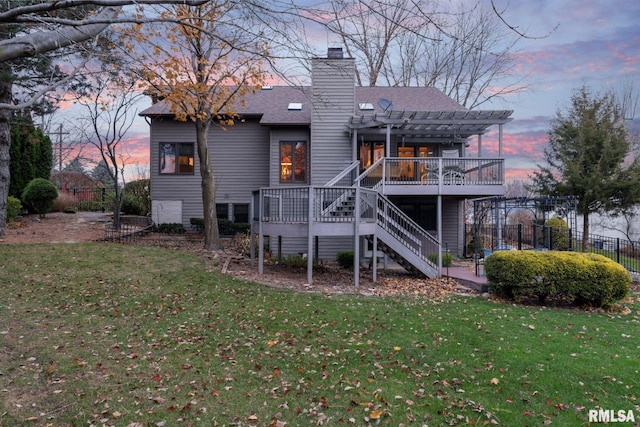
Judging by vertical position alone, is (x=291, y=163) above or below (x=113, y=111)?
below

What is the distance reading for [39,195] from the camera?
56.2 feet

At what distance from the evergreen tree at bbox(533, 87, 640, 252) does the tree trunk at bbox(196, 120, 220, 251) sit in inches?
577

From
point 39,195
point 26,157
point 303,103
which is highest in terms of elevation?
point 303,103

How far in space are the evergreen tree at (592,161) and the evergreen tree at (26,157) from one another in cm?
2377

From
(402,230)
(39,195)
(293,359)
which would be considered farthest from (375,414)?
(39,195)

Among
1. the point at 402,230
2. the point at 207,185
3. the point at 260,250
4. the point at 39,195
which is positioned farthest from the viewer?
the point at 39,195

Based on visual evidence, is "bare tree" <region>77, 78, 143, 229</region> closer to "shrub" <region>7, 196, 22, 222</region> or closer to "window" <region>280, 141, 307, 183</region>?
"shrub" <region>7, 196, 22, 222</region>

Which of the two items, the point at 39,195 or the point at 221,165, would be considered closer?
the point at 39,195

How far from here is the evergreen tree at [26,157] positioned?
59.1 ft

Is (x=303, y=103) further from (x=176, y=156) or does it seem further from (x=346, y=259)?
(x=346, y=259)

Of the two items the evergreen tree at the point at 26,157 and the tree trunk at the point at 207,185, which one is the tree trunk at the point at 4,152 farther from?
the tree trunk at the point at 207,185

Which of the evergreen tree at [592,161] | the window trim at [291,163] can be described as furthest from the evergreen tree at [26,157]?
the evergreen tree at [592,161]

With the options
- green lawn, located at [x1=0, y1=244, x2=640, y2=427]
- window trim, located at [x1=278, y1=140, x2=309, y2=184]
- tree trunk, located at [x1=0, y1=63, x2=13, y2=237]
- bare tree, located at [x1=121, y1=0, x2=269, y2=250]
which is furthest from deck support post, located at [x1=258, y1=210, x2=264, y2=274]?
tree trunk, located at [x1=0, y1=63, x2=13, y2=237]

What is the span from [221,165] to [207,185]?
452 centimetres
